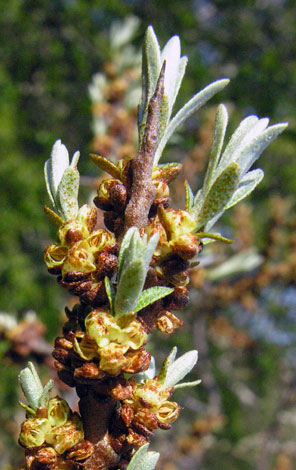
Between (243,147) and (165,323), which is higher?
(243,147)

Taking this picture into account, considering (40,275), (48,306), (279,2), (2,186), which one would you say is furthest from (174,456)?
(279,2)

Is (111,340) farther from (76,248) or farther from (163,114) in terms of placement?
(163,114)

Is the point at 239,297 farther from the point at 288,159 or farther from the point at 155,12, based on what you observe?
the point at 155,12

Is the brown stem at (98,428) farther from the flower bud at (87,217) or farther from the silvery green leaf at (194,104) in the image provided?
the silvery green leaf at (194,104)

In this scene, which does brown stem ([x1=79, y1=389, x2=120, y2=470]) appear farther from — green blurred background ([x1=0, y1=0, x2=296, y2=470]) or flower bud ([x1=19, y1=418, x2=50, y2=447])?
green blurred background ([x1=0, y1=0, x2=296, y2=470])

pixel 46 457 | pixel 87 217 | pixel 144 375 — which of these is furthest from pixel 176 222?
pixel 46 457

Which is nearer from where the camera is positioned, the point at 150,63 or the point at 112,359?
the point at 112,359
